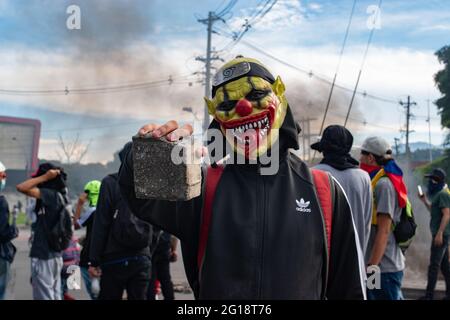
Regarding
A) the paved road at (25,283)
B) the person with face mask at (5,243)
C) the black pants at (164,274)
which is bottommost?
the paved road at (25,283)

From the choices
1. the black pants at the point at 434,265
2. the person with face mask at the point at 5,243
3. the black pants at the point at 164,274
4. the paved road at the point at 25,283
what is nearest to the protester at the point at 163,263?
the black pants at the point at 164,274

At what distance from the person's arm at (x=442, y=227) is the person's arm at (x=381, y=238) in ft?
8.46

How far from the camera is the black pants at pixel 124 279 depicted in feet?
13.4

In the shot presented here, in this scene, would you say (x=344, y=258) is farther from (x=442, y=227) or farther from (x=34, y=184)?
(x=442, y=227)

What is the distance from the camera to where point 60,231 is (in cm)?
491

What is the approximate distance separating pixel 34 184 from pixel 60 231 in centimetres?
52

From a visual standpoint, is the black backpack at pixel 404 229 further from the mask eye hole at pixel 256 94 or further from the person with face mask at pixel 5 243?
the person with face mask at pixel 5 243

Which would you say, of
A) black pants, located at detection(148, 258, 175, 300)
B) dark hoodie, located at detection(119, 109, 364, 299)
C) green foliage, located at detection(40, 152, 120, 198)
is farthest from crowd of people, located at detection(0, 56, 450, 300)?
green foliage, located at detection(40, 152, 120, 198)

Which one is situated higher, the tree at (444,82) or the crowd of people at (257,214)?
the tree at (444,82)

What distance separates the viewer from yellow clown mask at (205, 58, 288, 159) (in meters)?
1.81

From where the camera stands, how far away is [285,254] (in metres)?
1.66

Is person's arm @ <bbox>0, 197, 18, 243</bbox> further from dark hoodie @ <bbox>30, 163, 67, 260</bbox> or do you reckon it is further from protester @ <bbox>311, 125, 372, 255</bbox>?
protester @ <bbox>311, 125, 372, 255</bbox>
